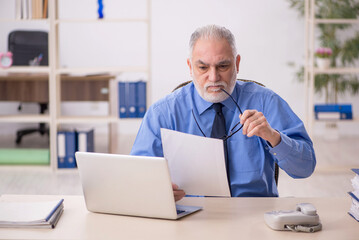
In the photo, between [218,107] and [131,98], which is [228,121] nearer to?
[218,107]

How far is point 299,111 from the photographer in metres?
6.75

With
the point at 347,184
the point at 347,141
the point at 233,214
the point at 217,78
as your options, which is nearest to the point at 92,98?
the point at 347,184

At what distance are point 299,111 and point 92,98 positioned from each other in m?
2.75

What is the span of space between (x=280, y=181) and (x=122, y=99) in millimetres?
1557

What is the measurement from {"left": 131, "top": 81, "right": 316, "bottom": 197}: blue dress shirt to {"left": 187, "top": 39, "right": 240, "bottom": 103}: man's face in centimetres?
9

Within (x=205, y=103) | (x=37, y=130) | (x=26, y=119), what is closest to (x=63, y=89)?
(x=26, y=119)

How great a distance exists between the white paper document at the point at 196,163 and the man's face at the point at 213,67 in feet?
1.05

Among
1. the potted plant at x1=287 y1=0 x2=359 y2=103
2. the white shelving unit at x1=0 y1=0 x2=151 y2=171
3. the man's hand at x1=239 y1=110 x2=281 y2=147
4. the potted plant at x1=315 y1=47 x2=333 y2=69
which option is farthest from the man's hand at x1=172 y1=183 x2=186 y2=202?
the potted plant at x1=287 y1=0 x2=359 y2=103

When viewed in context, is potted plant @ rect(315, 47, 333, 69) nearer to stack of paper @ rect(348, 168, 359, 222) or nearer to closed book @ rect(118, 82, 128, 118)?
closed book @ rect(118, 82, 128, 118)

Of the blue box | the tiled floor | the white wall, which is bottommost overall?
the tiled floor

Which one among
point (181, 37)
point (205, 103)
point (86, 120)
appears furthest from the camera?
point (181, 37)

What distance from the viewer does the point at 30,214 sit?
4.93 ft

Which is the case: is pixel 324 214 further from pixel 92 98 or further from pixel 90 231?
pixel 92 98

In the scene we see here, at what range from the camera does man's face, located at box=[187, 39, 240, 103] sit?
74.3 inches
